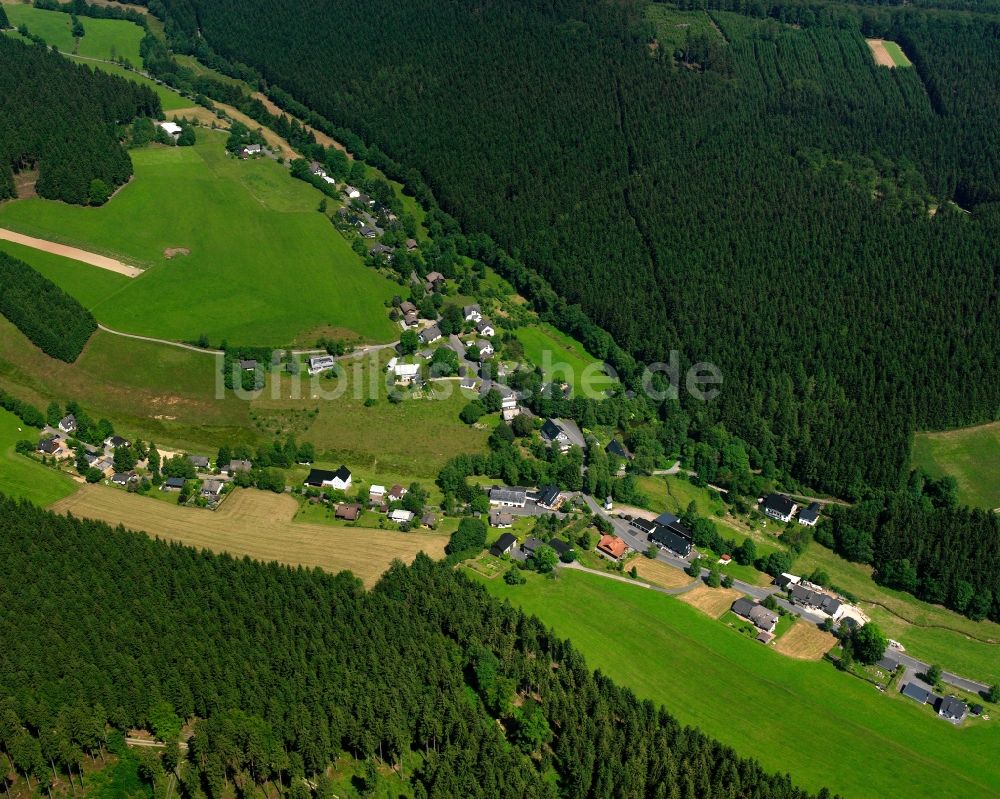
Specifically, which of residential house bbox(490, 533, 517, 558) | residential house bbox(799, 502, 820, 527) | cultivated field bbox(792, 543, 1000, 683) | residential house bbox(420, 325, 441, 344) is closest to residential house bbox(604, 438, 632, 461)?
residential house bbox(799, 502, 820, 527)

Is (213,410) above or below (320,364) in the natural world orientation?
below

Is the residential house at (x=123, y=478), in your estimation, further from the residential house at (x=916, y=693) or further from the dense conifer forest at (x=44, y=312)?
the residential house at (x=916, y=693)

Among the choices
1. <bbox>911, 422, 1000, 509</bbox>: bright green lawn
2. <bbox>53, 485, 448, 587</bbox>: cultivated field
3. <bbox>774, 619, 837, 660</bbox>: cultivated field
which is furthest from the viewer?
<bbox>911, 422, 1000, 509</bbox>: bright green lawn

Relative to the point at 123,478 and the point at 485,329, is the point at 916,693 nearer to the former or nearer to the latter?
the point at 485,329

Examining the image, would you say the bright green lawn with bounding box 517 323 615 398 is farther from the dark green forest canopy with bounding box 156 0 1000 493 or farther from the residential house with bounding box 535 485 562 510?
the residential house with bounding box 535 485 562 510

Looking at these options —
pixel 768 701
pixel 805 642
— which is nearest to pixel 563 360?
pixel 805 642

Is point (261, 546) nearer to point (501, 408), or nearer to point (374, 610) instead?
point (374, 610)
